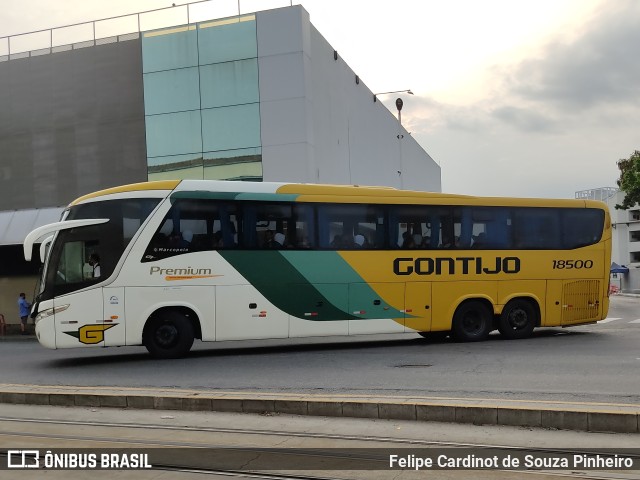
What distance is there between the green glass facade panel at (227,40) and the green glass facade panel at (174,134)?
7.47ft

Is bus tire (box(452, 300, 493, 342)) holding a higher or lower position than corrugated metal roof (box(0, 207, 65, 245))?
lower

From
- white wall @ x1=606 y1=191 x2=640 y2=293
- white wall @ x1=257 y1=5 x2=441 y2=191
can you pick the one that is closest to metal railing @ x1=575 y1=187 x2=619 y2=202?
white wall @ x1=606 y1=191 x2=640 y2=293

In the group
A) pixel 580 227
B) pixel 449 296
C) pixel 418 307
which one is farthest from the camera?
pixel 580 227

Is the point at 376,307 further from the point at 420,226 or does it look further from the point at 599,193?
the point at 599,193

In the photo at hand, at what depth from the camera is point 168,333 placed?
1419 cm

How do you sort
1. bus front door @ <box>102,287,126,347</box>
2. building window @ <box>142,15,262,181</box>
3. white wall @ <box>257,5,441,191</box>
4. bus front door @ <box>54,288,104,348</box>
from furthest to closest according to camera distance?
1. building window @ <box>142,15,262,181</box>
2. white wall @ <box>257,5,441,191</box>
3. bus front door @ <box>102,287,126,347</box>
4. bus front door @ <box>54,288,104,348</box>

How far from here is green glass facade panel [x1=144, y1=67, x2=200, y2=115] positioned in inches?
1073

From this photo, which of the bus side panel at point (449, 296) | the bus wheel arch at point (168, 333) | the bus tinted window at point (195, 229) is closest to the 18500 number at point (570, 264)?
the bus side panel at point (449, 296)

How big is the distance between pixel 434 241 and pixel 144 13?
1819 centimetres

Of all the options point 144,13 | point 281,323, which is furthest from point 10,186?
point 281,323

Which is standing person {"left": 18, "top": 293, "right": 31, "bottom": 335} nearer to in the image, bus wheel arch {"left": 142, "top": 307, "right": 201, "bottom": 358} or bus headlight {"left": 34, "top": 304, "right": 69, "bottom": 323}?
bus headlight {"left": 34, "top": 304, "right": 69, "bottom": 323}

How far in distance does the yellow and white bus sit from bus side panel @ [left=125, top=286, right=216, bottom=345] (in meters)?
0.02

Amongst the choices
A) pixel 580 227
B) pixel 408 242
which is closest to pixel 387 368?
pixel 408 242

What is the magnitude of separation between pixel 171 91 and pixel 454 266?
52.0ft
